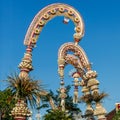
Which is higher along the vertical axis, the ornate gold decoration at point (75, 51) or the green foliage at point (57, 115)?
the ornate gold decoration at point (75, 51)

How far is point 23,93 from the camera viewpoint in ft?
91.8

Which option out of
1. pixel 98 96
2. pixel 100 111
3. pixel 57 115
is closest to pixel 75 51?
pixel 98 96

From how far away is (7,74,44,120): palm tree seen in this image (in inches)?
1090

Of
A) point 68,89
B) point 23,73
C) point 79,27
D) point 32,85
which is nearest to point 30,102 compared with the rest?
point 32,85

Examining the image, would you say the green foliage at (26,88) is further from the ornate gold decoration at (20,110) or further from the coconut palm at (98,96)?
the coconut palm at (98,96)

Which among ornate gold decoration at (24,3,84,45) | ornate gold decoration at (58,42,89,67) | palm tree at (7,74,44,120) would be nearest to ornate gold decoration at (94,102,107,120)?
ornate gold decoration at (58,42,89,67)

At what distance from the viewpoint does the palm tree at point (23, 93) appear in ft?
90.8

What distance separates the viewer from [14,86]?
28438mm

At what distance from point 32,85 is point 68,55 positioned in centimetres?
1999

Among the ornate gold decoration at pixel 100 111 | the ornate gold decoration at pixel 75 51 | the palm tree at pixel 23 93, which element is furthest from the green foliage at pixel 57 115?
the palm tree at pixel 23 93

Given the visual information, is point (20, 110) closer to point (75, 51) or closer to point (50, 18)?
point (50, 18)

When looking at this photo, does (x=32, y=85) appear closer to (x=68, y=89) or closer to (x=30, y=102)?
(x=30, y=102)

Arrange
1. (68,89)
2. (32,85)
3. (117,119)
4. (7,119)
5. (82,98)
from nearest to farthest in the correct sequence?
(32,85)
(117,119)
(7,119)
(82,98)
(68,89)

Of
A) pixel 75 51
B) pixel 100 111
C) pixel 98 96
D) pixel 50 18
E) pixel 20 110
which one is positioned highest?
pixel 50 18
